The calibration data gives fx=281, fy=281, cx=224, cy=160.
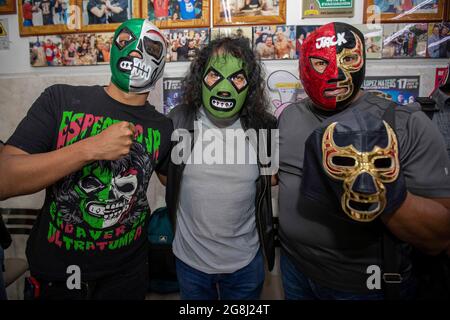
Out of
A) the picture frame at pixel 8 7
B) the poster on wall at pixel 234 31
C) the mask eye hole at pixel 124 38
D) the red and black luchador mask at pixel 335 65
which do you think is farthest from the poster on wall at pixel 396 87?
the picture frame at pixel 8 7

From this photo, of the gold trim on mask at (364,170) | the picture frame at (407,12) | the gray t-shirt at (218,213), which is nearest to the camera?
the gold trim on mask at (364,170)

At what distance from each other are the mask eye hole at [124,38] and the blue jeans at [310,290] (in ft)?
3.44

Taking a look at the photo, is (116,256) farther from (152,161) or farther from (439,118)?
(439,118)

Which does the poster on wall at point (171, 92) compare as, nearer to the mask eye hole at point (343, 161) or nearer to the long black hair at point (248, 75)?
the long black hair at point (248, 75)

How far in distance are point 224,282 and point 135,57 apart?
0.97 m

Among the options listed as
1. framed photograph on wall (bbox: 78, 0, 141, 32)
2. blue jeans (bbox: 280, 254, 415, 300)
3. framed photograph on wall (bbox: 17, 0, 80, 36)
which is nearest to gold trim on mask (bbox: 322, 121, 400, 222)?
blue jeans (bbox: 280, 254, 415, 300)

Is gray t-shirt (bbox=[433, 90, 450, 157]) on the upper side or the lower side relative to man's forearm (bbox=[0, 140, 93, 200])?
upper

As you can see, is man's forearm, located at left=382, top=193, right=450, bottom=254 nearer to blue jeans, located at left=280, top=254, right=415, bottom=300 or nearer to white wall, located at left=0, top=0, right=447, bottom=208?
blue jeans, located at left=280, top=254, right=415, bottom=300

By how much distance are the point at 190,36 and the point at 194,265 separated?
1.21 m

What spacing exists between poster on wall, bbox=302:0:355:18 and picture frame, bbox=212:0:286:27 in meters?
0.13

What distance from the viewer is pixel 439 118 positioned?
1179 millimetres

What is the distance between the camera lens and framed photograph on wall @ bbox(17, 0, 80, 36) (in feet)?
5.38

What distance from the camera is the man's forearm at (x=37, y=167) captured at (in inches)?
32.4
